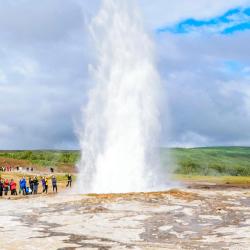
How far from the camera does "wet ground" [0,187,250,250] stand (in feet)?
60.0

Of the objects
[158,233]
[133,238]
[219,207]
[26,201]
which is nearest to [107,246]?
[133,238]

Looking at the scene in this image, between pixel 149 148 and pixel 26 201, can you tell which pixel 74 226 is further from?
pixel 149 148

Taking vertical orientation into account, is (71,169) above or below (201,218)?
above

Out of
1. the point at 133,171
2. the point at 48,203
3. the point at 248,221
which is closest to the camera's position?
the point at 248,221

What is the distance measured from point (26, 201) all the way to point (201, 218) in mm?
12680

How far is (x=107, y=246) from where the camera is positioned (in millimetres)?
17516

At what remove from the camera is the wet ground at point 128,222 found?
18.3 m

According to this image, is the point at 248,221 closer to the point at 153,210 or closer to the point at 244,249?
the point at 153,210

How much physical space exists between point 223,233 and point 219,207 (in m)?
9.41

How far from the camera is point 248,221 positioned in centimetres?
2438

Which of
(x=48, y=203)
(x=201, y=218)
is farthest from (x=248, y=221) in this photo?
(x=48, y=203)

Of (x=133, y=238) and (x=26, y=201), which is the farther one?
(x=26, y=201)

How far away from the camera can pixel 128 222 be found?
2394 centimetres

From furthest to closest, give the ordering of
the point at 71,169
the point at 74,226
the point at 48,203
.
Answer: the point at 71,169, the point at 48,203, the point at 74,226
